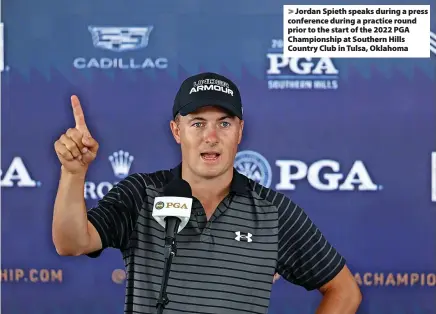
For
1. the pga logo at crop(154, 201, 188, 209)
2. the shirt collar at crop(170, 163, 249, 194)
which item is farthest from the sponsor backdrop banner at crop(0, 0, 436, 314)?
the pga logo at crop(154, 201, 188, 209)

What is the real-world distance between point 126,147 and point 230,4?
26.8 inches

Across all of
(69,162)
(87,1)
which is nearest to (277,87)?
(87,1)

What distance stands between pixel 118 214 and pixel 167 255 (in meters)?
0.36

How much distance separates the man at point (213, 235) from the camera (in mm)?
1827

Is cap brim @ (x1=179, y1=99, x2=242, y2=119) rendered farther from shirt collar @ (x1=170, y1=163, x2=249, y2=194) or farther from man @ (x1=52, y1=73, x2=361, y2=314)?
shirt collar @ (x1=170, y1=163, x2=249, y2=194)

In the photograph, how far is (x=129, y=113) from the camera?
3123mm

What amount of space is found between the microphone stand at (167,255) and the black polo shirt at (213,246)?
0.25 metres

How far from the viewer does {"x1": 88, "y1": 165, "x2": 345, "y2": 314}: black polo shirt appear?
1.83 m

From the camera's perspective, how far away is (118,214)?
1857 mm

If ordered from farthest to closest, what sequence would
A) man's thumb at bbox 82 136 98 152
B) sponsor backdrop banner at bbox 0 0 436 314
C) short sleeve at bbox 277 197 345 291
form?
1. sponsor backdrop banner at bbox 0 0 436 314
2. short sleeve at bbox 277 197 345 291
3. man's thumb at bbox 82 136 98 152

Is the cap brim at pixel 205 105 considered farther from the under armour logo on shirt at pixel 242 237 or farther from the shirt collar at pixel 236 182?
the under armour logo on shirt at pixel 242 237

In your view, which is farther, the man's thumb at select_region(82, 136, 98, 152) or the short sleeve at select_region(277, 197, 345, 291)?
the short sleeve at select_region(277, 197, 345, 291)

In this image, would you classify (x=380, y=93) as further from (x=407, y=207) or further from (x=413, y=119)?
(x=407, y=207)

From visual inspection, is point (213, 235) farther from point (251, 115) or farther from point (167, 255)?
point (251, 115)
